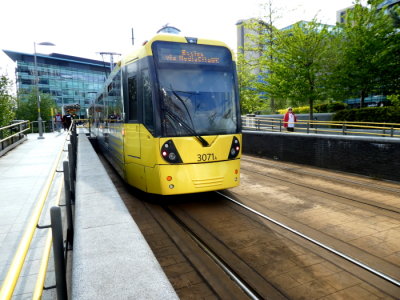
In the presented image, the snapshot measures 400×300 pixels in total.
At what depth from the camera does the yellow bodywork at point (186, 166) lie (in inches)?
261

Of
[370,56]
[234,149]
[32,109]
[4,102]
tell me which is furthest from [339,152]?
[32,109]

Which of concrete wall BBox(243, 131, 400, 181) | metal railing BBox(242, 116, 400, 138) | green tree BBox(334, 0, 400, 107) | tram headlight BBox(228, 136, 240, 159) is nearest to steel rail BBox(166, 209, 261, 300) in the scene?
tram headlight BBox(228, 136, 240, 159)

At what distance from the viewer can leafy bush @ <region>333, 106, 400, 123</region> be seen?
18913 millimetres

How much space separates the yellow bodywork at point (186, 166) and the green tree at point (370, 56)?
16.8 meters

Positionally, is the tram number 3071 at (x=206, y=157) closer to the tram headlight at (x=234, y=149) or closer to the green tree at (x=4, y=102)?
the tram headlight at (x=234, y=149)

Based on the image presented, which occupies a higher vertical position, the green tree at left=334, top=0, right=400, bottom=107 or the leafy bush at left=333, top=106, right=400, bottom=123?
→ the green tree at left=334, top=0, right=400, bottom=107

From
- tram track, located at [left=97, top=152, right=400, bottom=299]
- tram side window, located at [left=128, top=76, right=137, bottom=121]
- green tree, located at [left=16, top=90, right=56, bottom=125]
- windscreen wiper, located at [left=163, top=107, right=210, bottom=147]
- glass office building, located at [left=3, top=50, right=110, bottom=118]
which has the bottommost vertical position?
tram track, located at [left=97, top=152, right=400, bottom=299]

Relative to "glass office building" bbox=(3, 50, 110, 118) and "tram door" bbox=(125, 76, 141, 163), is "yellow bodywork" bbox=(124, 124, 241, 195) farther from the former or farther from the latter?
"glass office building" bbox=(3, 50, 110, 118)

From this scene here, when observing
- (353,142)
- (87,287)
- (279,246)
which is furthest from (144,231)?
(353,142)

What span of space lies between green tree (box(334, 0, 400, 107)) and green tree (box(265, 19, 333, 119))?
1020 mm

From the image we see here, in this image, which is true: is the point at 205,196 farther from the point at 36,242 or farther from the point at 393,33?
the point at 393,33

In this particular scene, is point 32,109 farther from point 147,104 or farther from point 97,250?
point 97,250

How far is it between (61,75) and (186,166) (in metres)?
92.8

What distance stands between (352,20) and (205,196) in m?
20.7
